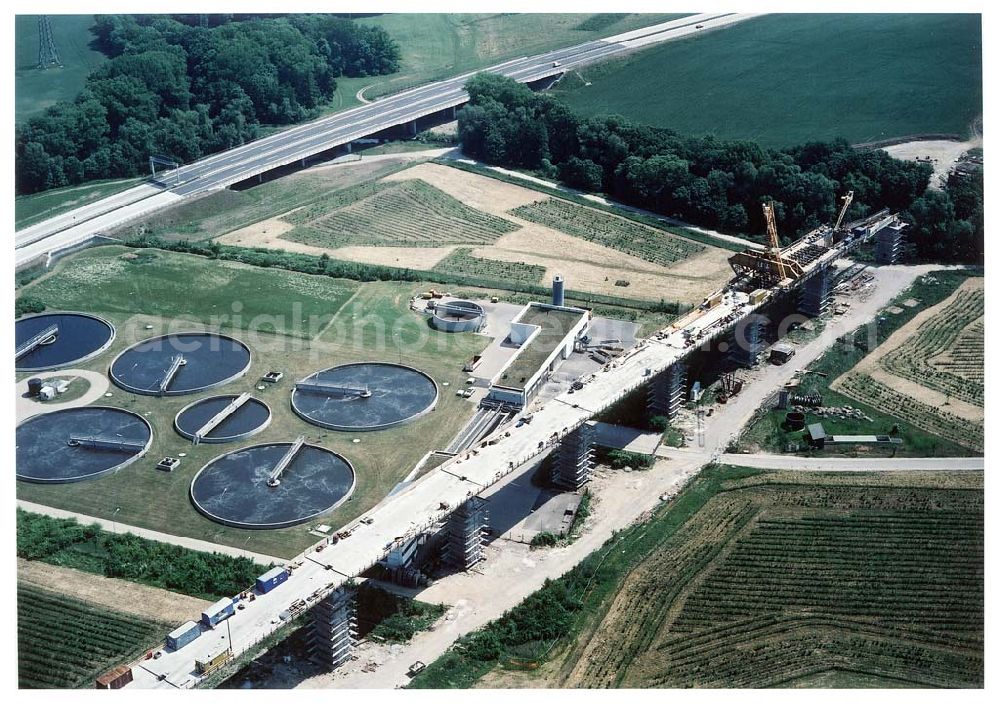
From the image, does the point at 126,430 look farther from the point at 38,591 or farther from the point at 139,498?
the point at 38,591

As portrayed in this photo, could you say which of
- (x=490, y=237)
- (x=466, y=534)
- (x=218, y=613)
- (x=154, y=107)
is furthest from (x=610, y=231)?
(x=218, y=613)

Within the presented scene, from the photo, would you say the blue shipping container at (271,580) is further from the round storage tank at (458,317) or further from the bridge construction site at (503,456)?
the round storage tank at (458,317)

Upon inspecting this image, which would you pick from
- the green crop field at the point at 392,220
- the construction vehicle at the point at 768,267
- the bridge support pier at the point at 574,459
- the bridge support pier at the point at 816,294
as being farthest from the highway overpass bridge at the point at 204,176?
the bridge support pier at the point at 816,294

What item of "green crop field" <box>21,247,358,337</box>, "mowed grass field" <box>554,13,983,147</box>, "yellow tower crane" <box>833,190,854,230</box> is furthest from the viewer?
"mowed grass field" <box>554,13,983,147</box>

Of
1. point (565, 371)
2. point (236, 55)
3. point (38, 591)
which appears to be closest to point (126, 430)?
point (38, 591)

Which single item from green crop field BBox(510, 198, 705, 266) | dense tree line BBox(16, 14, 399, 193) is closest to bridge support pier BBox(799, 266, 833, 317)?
green crop field BBox(510, 198, 705, 266)

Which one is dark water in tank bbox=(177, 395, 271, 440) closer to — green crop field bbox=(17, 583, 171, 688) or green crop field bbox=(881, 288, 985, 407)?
green crop field bbox=(17, 583, 171, 688)
